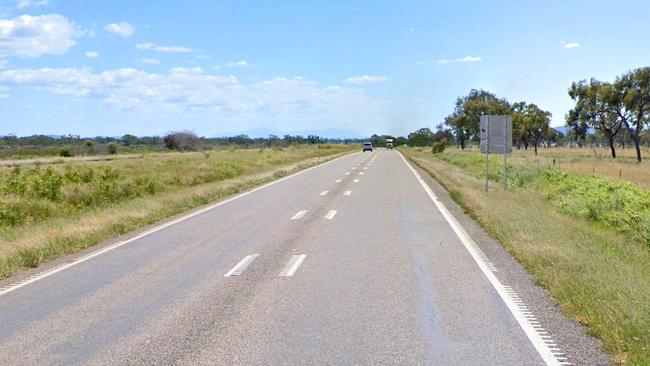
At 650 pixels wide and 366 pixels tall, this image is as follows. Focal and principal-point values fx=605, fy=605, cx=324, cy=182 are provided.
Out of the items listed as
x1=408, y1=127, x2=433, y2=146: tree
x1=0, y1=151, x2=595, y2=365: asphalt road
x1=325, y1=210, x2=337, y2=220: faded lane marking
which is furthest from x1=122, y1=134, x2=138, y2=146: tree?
x1=0, y1=151, x2=595, y2=365: asphalt road

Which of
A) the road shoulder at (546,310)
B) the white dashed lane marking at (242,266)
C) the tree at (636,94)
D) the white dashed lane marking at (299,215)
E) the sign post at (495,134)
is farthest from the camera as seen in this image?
the tree at (636,94)

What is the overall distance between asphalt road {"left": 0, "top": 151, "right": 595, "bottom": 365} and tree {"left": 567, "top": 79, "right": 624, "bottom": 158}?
199ft

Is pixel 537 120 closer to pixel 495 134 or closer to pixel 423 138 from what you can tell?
pixel 423 138

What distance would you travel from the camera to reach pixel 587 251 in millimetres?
9938

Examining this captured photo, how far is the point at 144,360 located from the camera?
527cm

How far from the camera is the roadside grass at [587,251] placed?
19.9ft

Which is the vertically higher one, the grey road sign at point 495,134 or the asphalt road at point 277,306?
the grey road sign at point 495,134

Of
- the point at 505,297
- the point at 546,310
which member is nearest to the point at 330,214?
the point at 505,297

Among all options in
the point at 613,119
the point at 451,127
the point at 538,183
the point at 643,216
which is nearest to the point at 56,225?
the point at 643,216

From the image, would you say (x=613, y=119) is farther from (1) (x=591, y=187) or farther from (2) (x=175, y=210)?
(2) (x=175, y=210)

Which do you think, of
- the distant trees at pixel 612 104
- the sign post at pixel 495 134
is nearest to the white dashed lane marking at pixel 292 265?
the sign post at pixel 495 134

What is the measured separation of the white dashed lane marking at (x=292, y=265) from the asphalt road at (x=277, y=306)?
0.10 ft

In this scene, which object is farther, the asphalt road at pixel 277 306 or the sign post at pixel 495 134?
the sign post at pixel 495 134

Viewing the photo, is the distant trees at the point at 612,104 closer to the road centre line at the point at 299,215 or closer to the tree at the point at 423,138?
the road centre line at the point at 299,215
